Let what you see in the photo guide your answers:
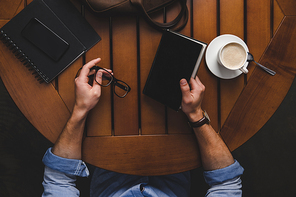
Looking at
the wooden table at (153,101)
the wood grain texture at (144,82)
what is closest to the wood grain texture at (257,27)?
the wooden table at (153,101)

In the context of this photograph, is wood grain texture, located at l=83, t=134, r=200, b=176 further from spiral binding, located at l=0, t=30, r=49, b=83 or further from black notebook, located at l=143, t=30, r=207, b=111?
spiral binding, located at l=0, t=30, r=49, b=83

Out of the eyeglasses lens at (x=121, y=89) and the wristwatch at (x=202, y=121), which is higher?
the eyeglasses lens at (x=121, y=89)

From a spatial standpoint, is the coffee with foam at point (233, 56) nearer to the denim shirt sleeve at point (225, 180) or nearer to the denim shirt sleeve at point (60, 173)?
the denim shirt sleeve at point (225, 180)

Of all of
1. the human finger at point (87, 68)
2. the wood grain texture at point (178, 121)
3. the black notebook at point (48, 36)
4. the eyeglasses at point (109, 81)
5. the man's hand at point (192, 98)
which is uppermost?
the black notebook at point (48, 36)

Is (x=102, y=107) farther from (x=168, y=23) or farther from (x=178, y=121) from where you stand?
(x=168, y=23)

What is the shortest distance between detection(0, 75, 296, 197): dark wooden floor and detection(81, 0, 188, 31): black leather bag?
1.06 metres

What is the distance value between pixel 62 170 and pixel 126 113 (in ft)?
1.13

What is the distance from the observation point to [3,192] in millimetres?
1359

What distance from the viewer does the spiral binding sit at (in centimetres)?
71

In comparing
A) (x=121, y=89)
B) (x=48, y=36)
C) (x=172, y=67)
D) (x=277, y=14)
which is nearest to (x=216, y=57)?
(x=172, y=67)

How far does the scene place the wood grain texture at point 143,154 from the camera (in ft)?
2.44

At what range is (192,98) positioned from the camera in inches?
28.1

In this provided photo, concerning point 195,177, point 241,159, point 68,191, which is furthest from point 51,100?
point 241,159

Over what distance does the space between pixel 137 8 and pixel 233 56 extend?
0.41 m
